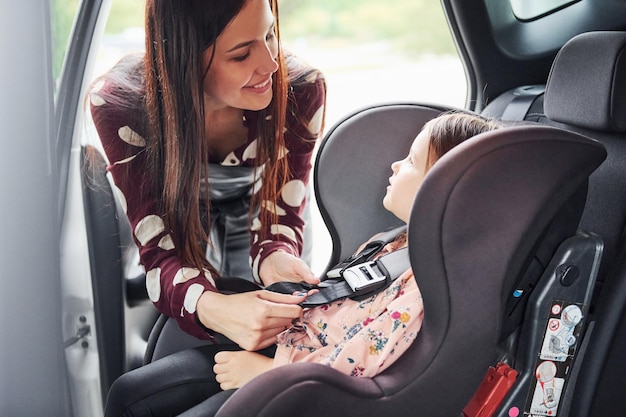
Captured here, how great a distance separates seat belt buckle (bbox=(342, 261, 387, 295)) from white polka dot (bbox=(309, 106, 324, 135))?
0.40 meters

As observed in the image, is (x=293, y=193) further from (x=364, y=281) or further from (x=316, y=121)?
(x=364, y=281)

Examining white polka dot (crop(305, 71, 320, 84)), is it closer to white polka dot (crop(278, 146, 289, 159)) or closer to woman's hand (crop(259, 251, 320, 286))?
white polka dot (crop(278, 146, 289, 159))

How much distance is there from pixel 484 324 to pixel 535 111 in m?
0.80

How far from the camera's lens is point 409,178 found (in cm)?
155

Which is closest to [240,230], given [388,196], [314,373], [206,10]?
[388,196]

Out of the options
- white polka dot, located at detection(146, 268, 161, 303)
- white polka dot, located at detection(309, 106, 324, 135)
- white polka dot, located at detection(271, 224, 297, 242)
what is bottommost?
white polka dot, located at detection(146, 268, 161, 303)

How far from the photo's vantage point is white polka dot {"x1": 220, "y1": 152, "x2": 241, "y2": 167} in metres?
1.80

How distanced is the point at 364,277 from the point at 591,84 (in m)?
0.59

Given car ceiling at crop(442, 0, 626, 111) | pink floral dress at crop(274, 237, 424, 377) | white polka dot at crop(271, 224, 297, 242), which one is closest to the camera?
pink floral dress at crop(274, 237, 424, 377)

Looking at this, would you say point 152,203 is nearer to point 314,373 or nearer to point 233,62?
point 233,62

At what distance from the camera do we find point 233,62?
61.4 inches

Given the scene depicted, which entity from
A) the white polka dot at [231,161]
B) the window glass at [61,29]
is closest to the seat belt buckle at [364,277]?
the white polka dot at [231,161]

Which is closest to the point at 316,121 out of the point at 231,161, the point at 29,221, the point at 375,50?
the point at 231,161

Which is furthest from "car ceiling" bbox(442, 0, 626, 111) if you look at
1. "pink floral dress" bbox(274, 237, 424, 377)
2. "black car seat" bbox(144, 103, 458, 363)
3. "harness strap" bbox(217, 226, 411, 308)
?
"pink floral dress" bbox(274, 237, 424, 377)
